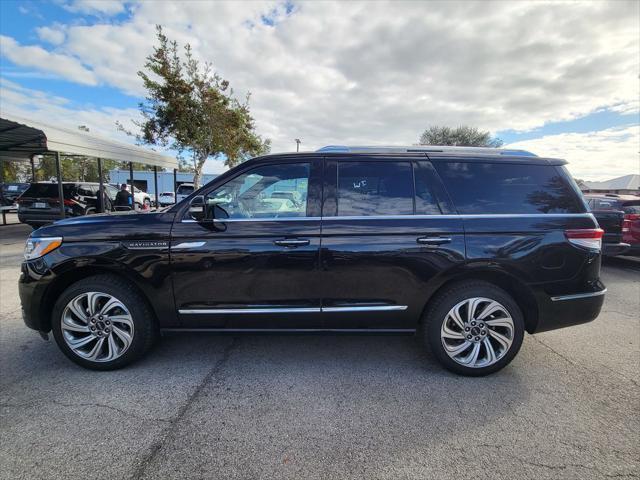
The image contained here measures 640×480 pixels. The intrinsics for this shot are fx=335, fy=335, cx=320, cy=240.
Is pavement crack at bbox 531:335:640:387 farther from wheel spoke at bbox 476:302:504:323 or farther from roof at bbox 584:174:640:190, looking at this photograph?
roof at bbox 584:174:640:190

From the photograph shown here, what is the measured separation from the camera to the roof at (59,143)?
334 inches

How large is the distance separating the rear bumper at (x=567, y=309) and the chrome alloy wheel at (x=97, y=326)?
11.8ft

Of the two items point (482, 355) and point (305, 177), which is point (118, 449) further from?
point (482, 355)

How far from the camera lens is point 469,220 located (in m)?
2.88

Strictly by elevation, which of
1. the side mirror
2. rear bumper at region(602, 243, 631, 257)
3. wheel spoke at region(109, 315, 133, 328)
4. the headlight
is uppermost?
the side mirror

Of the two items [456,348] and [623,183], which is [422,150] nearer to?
[456,348]

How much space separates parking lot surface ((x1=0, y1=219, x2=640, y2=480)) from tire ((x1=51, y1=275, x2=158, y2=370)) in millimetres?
167

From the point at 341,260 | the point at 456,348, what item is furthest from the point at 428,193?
the point at 456,348

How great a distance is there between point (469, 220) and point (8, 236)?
14.0m

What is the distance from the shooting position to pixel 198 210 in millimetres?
2840

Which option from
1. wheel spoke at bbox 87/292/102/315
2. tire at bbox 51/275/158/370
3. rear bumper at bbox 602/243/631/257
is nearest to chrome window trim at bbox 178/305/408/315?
tire at bbox 51/275/158/370

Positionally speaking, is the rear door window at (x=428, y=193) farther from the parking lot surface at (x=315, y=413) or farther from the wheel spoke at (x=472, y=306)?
the parking lot surface at (x=315, y=413)

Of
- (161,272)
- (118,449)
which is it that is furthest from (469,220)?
(118,449)

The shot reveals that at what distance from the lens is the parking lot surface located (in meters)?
1.99
